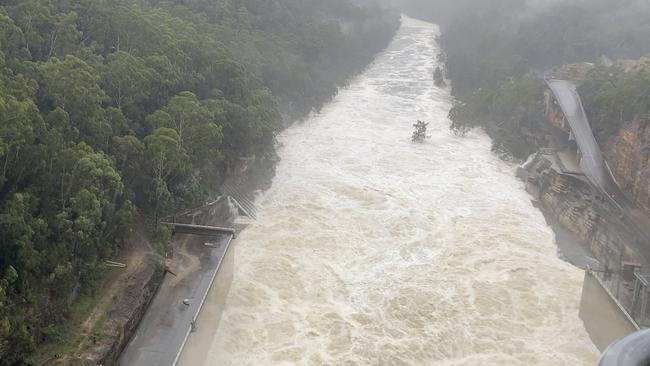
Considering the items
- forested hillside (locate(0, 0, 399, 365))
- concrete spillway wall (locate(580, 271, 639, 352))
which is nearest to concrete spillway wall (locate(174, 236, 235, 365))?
forested hillside (locate(0, 0, 399, 365))

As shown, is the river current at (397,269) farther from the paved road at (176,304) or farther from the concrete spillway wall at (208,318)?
the paved road at (176,304)

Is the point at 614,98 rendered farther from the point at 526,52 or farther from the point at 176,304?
the point at 526,52

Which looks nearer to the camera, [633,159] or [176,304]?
[176,304]

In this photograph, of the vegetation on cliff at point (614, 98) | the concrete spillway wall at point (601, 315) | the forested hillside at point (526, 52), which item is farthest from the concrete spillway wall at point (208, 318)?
the forested hillside at point (526, 52)

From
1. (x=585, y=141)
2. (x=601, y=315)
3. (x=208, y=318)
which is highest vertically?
(x=585, y=141)

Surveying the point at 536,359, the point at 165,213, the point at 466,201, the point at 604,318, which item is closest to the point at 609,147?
the point at 466,201

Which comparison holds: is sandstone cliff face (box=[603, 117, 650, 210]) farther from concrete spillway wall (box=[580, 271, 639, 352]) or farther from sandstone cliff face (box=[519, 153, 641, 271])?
concrete spillway wall (box=[580, 271, 639, 352])

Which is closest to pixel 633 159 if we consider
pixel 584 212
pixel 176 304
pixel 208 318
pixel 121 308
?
pixel 584 212
